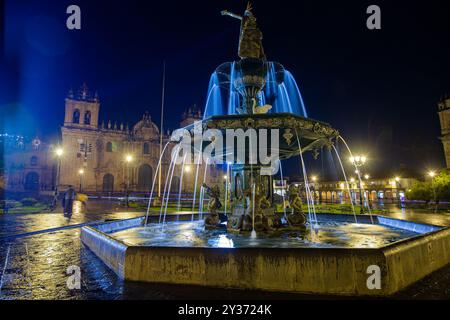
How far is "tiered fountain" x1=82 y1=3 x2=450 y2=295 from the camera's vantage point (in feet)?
10.9

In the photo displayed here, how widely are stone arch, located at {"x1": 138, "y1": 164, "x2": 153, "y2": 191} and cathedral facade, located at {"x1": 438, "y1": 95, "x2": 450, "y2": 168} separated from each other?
5258cm

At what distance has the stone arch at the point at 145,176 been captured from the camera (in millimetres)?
51031

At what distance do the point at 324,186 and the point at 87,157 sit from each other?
50121 millimetres

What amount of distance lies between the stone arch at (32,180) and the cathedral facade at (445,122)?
240ft

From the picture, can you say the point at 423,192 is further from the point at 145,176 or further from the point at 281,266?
the point at 145,176

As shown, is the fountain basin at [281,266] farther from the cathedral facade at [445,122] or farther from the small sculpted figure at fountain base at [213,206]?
the cathedral facade at [445,122]

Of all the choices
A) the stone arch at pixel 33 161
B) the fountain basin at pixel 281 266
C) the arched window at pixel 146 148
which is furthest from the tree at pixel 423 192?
the stone arch at pixel 33 161

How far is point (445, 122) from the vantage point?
49844 millimetres

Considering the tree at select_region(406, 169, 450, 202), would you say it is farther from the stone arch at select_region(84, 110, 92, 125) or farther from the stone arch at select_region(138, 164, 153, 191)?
the stone arch at select_region(84, 110, 92, 125)

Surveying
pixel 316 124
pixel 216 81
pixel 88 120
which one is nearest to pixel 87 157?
pixel 88 120

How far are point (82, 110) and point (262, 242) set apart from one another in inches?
1981

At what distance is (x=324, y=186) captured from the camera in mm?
64562

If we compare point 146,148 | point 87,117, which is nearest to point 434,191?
point 146,148
